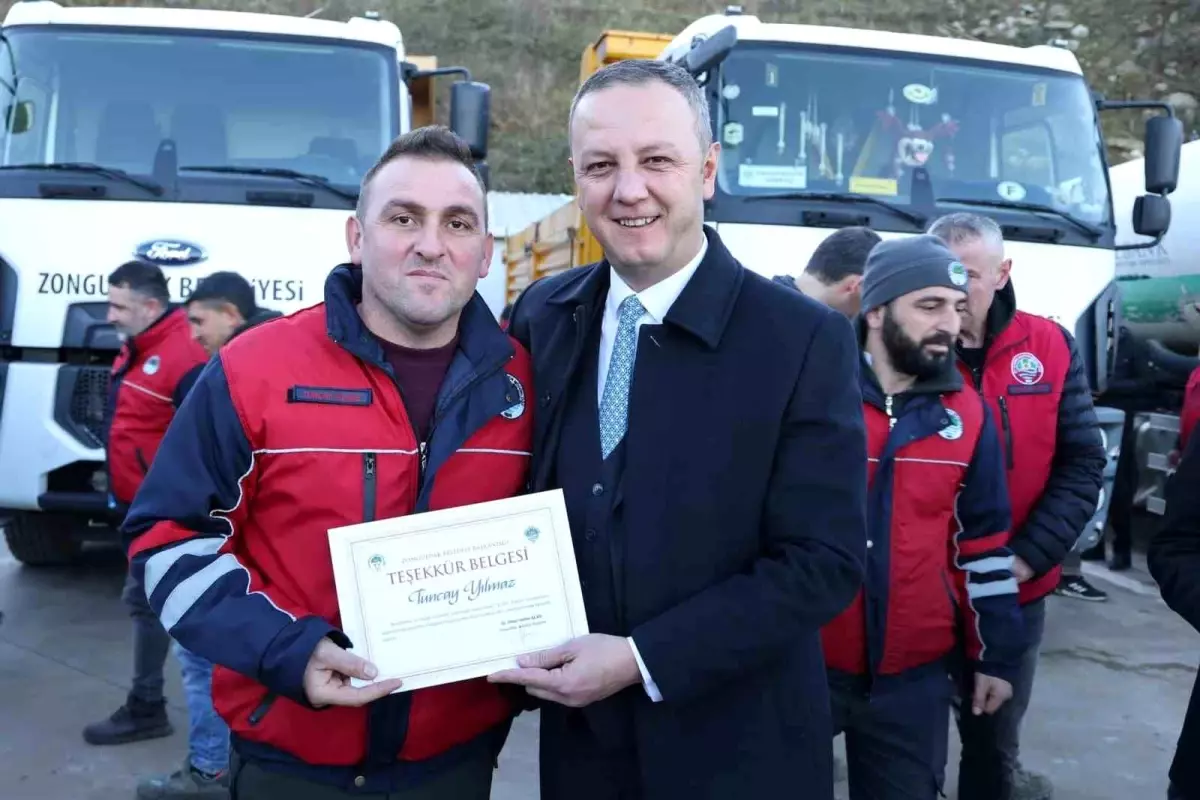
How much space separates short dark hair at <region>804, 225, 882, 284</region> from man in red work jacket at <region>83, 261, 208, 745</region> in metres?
2.37

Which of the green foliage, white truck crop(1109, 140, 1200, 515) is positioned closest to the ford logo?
white truck crop(1109, 140, 1200, 515)

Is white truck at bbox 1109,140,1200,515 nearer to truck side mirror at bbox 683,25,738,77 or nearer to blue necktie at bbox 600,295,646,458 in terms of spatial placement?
truck side mirror at bbox 683,25,738,77

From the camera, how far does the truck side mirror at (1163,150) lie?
639cm

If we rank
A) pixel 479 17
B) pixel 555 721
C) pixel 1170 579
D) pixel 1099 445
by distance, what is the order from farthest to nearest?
pixel 479 17, pixel 1099 445, pixel 1170 579, pixel 555 721

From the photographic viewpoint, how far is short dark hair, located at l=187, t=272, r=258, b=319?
4.36 meters

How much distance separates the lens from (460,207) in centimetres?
214

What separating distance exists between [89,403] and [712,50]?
12.0 ft

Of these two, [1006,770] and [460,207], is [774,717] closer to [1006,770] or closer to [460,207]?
[460,207]

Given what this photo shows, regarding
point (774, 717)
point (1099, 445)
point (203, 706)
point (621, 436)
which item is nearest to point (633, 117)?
point (621, 436)

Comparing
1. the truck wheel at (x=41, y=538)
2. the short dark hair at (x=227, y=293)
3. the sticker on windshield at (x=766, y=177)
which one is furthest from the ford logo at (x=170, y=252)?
the sticker on windshield at (x=766, y=177)

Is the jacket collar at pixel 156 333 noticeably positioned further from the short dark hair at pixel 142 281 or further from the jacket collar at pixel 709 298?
the jacket collar at pixel 709 298

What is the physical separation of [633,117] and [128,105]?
5.09 metres

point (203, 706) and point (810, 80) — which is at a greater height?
point (810, 80)

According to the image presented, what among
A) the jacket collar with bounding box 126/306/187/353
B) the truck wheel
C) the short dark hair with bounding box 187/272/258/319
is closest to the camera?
the short dark hair with bounding box 187/272/258/319
